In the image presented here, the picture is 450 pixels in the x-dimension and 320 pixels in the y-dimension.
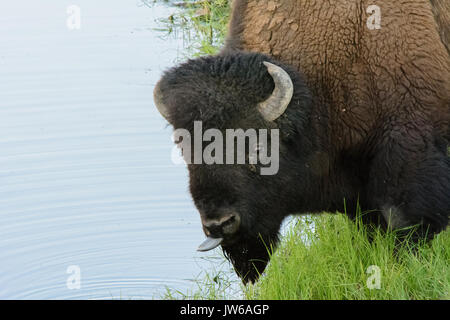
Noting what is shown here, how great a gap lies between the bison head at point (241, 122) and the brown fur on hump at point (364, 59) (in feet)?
0.76

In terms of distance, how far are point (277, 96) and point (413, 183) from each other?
3.61ft

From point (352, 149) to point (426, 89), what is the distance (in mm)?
628

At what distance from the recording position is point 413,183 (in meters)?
5.71

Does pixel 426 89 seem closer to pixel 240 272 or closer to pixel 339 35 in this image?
pixel 339 35

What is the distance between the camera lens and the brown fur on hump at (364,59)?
571 cm

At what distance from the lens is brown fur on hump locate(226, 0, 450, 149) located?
571cm

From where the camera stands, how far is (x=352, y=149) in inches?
232

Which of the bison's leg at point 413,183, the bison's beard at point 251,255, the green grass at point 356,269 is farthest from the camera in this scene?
the bison's beard at point 251,255

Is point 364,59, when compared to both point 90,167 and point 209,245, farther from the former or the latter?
point 90,167

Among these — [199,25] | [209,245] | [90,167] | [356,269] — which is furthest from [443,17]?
[199,25]

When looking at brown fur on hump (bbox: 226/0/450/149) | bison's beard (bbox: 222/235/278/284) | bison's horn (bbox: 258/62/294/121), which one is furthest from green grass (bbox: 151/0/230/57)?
bison's horn (bbox: 258/62/294/121)

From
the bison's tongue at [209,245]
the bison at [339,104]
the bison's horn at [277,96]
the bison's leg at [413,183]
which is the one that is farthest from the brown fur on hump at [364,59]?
the bison's tongue at [209,245]

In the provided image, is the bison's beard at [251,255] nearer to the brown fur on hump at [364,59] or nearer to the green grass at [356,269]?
the green grass at [356,269]

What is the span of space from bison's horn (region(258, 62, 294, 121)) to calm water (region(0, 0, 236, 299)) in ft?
6.28
